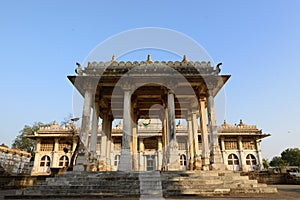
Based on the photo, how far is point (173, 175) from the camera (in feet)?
38.0

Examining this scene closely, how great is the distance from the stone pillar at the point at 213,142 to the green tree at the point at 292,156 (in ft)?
215

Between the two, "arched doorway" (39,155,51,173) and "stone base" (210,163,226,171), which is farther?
"arched doorway" (39,155,51,173)

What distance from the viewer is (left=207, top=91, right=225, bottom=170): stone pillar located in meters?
13.7

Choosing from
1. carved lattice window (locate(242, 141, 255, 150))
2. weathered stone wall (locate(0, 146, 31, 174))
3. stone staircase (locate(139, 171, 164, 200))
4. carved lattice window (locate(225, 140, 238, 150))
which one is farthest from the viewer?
carved lattice window (locate(242, 141, 255, 150))

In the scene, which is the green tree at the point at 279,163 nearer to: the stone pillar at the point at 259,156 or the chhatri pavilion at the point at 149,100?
the stone pillar at the point at 259,156

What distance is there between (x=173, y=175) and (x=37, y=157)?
29816 mm

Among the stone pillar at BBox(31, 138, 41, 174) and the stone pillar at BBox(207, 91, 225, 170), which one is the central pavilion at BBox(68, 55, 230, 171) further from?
the stone pillar at BBox(31, 138, 41, 174)

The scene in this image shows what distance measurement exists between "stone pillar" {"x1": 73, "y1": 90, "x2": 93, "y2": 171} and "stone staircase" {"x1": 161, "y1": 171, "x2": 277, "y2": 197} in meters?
5.48

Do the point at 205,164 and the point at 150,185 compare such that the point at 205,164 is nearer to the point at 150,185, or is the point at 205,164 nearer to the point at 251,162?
the point at 150,185

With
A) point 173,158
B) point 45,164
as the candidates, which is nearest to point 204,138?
point 173,158

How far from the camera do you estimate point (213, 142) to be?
47.3 feet

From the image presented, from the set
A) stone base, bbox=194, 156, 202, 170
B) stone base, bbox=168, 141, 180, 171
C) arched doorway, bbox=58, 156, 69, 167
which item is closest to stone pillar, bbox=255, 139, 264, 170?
stone base, bbox=194, 156, 202, 170

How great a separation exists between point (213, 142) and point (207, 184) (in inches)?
169

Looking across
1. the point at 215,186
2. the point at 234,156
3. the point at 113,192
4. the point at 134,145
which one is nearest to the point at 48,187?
the point at 113,192
